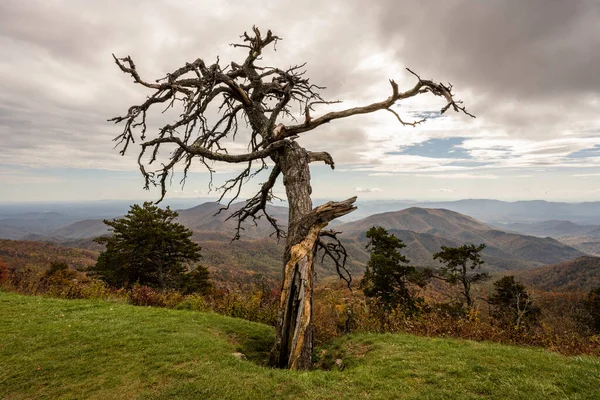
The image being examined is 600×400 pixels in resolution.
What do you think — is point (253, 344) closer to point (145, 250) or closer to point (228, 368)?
point (228, 368)

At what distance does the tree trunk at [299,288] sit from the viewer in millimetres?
6867

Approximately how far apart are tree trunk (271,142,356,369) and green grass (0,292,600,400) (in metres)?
0.76

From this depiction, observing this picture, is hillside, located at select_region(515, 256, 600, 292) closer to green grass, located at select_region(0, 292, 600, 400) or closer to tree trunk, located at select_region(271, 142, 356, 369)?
green grass, located at select_region(0, 292, 600, 400)

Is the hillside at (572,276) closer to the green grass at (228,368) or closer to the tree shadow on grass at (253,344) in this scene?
the green grass at (228,368)

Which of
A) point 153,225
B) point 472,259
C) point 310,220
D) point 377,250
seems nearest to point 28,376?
point 310,220

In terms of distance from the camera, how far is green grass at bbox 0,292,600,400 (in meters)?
5.38

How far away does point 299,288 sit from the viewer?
689 centimetres

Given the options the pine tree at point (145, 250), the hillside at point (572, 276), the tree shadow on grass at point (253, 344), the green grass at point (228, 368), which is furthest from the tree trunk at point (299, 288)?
the hillside at point (572, 276)

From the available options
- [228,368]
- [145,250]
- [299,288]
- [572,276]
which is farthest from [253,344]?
[572,276]

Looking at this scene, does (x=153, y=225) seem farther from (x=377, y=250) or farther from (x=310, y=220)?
(x=310, y=220)

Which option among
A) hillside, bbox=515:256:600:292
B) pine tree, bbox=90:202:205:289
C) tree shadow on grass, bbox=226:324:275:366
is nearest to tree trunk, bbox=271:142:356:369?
tree shadow on grass, bbox=226:324:275:366

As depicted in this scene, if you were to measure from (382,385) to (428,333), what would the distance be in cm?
575

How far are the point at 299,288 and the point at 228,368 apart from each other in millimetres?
2413

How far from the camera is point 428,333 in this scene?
10.5 m
